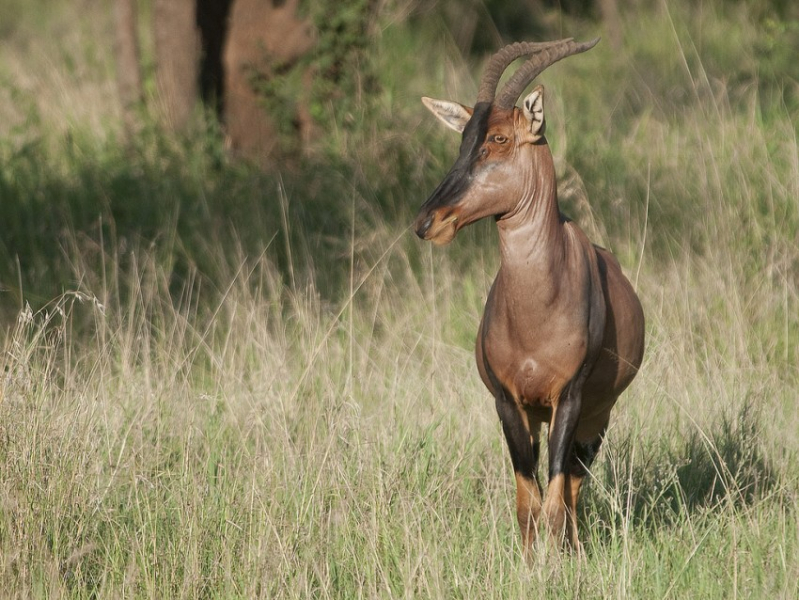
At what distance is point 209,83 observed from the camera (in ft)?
34.2

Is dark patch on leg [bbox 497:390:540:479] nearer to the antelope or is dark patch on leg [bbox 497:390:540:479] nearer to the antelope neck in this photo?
the antelope

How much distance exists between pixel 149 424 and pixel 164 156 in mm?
4436

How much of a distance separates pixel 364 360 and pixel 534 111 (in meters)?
2.57

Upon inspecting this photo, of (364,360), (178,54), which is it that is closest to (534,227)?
(364,360)

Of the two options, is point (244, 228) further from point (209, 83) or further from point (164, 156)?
point (209, 83)

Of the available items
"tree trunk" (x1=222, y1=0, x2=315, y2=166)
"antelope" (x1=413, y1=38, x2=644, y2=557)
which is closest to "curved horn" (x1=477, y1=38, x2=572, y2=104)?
"antelope" (x1=413, y1=38, x2=644, y2=557)

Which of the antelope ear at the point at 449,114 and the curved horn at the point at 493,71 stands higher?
the curved horn at the point at 493,71

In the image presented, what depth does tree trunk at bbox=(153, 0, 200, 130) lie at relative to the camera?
990 centimetres

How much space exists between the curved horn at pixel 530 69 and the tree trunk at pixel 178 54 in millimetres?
6372

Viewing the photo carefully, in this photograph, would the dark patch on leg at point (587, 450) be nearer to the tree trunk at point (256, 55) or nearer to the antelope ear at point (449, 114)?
the antelope ear at point (449, 114)

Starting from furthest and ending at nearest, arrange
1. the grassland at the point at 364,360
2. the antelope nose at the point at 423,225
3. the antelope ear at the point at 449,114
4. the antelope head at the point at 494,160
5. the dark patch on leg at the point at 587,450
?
the dark patch on leg at the point at 587,450
the grassland at the point at 364,360
the antelope ear at the point at 449,114
the antelope head at the point at 494,160
the antelope nose at the point at 423,225

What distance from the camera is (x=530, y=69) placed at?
12.7 feet

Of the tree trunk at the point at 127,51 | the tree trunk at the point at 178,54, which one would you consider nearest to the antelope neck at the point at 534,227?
the tree trunk at the point at 178,54

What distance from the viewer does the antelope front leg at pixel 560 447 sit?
12.6 ft
